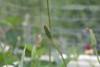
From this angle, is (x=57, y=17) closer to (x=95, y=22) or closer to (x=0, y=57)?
(x=95, y=22)

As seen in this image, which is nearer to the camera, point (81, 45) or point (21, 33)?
point (21, 33)

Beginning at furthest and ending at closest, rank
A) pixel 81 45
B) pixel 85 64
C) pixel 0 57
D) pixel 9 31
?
pixel 81 45 → pixel 9 31 → pixel 85 64 → pixel 0 57

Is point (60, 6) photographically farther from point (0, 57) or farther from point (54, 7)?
point (0, 57)

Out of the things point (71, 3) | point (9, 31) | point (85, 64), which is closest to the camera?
point (85, 64)

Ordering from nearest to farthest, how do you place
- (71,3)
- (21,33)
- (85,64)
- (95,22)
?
(85,64) < (21,33) < (95,22) < (71,3)

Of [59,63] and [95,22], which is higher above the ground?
[59,63]

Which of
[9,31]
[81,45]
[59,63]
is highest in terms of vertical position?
[59,63]

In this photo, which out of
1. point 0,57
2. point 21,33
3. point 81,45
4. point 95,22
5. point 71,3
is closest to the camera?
point 0,57

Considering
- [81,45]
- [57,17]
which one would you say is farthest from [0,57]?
[57,17]

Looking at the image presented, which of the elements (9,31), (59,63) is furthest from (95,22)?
(59,63)
